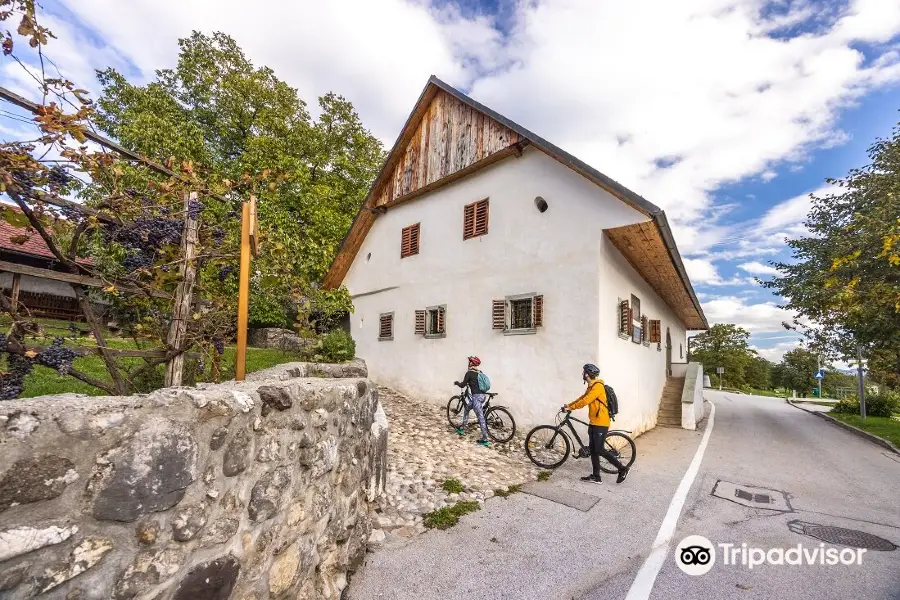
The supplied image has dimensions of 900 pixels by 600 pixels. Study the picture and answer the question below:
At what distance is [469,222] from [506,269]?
5.83 ft

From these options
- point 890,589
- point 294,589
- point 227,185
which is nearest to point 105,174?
point 227,185

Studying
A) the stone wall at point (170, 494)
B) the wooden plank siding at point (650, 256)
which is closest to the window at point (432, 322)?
the wooden plank siding at point (650, 256)

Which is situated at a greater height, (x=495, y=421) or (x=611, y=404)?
(x=611, y=404)

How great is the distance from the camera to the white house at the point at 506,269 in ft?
28.9

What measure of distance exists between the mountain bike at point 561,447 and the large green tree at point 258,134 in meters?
9.01

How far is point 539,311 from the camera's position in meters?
9.35

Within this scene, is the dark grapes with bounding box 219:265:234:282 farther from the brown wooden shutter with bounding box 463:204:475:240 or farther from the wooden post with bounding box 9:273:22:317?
the brown wooden shutter with bounding box 463:204:475:240

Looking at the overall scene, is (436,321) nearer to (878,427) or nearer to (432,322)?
(432,322)

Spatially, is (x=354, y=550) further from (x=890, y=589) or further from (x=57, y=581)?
(x=890, y=589)

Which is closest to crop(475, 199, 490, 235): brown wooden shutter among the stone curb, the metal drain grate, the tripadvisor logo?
the tripadvisor logo

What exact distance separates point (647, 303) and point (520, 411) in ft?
19.7

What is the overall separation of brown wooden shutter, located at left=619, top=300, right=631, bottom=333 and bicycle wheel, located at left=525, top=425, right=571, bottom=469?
3.01 metres

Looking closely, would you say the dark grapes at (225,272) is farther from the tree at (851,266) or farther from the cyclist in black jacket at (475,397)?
the tree at (851,266)

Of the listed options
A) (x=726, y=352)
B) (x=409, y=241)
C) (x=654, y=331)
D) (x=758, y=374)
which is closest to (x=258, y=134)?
(x=409, y=241)
